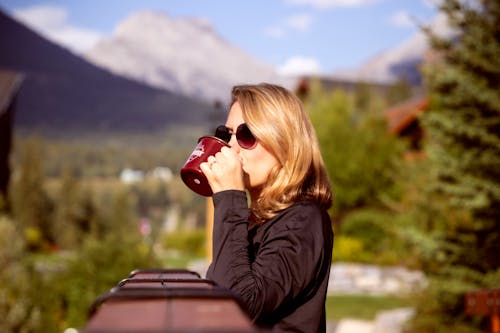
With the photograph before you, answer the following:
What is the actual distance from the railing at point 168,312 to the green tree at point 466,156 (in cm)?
810

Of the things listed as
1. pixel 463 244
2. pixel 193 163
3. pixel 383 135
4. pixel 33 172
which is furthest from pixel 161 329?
pixel 33 172

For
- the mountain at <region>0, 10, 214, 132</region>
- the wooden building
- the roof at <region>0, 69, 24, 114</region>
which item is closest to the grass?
the wooden building

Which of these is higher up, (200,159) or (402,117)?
(402,117)

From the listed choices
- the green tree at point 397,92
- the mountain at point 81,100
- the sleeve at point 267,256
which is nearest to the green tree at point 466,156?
the sleeve at point 267,256

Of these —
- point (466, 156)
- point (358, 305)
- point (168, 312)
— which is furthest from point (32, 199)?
point (168, 312)

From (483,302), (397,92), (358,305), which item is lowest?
(358,305)

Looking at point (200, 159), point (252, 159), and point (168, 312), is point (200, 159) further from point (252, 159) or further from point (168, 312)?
point (168, 312)

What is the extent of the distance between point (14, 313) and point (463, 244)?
599 cm

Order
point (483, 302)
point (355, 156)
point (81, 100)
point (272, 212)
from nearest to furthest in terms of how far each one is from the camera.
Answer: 1. point (272, 212)
2. point (483, 302)
3. point (355, 156)
4. point (81, 100)

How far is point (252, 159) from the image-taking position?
1.75 m

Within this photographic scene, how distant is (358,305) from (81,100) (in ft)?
533

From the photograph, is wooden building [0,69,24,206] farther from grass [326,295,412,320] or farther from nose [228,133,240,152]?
nose [228,133,240,152]

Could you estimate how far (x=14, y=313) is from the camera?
351 inches

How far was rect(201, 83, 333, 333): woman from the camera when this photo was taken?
1.46m
